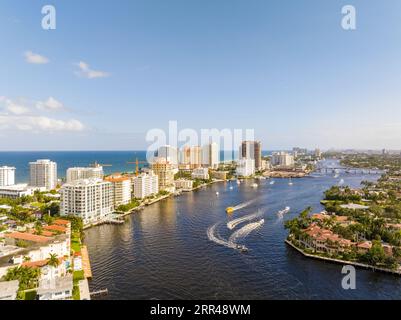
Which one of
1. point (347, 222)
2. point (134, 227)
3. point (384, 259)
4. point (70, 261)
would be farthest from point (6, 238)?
point (347, 222)

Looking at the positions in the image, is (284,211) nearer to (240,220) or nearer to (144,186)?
(240,220)

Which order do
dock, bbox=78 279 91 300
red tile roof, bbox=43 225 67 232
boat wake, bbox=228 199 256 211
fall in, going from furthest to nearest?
boat wake, bbox=228 199 256 211, red tile roof, bbox=43 225 67 232, dock, bbox=78 279 91 300

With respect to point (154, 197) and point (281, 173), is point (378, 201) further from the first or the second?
point (281, 173)

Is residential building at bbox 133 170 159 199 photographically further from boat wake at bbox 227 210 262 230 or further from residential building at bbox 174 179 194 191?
boat wake at bbox 227 210 262 230

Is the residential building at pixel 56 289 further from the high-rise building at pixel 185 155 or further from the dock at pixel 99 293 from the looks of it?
the high-rise building at pixel 185 155

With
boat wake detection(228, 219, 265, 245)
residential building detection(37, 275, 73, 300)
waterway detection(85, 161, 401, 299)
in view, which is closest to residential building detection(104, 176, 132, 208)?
waterway detection(85, 161, 401, 299)

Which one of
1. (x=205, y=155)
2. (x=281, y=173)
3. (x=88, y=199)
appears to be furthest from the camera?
(x=205, y=155)
